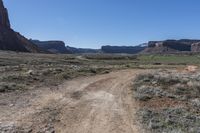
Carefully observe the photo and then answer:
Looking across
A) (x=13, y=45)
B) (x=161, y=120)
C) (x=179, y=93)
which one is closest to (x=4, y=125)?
(x=161, y=120)

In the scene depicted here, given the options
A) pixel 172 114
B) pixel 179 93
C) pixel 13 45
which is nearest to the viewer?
pixel 172 114

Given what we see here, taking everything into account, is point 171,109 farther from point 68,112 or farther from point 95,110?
point 68,112

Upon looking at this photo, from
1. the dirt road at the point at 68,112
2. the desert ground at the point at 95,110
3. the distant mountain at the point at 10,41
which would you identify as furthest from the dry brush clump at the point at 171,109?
the distant mountain at the point at 10,41

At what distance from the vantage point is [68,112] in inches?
685

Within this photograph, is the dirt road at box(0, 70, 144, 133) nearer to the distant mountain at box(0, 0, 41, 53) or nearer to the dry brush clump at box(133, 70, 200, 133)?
the dry brush clump at box(133, 70, 200, 133)

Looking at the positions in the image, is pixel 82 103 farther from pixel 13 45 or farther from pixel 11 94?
pixel 13 45

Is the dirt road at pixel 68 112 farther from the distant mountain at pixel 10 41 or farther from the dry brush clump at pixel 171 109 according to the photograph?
the distant mountain at pixel 10 41

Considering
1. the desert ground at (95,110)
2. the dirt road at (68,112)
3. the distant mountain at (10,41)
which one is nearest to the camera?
the dirt road at (68,112)

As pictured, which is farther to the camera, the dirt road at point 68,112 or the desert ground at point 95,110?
the desert ground at point 95,110

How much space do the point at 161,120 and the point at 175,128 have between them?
4.49ft

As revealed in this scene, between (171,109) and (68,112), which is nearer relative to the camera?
(68,112)

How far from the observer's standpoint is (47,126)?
14664 mm

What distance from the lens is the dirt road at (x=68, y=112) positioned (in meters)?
14.4

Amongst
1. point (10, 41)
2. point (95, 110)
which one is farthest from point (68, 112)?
point (10, 41)
